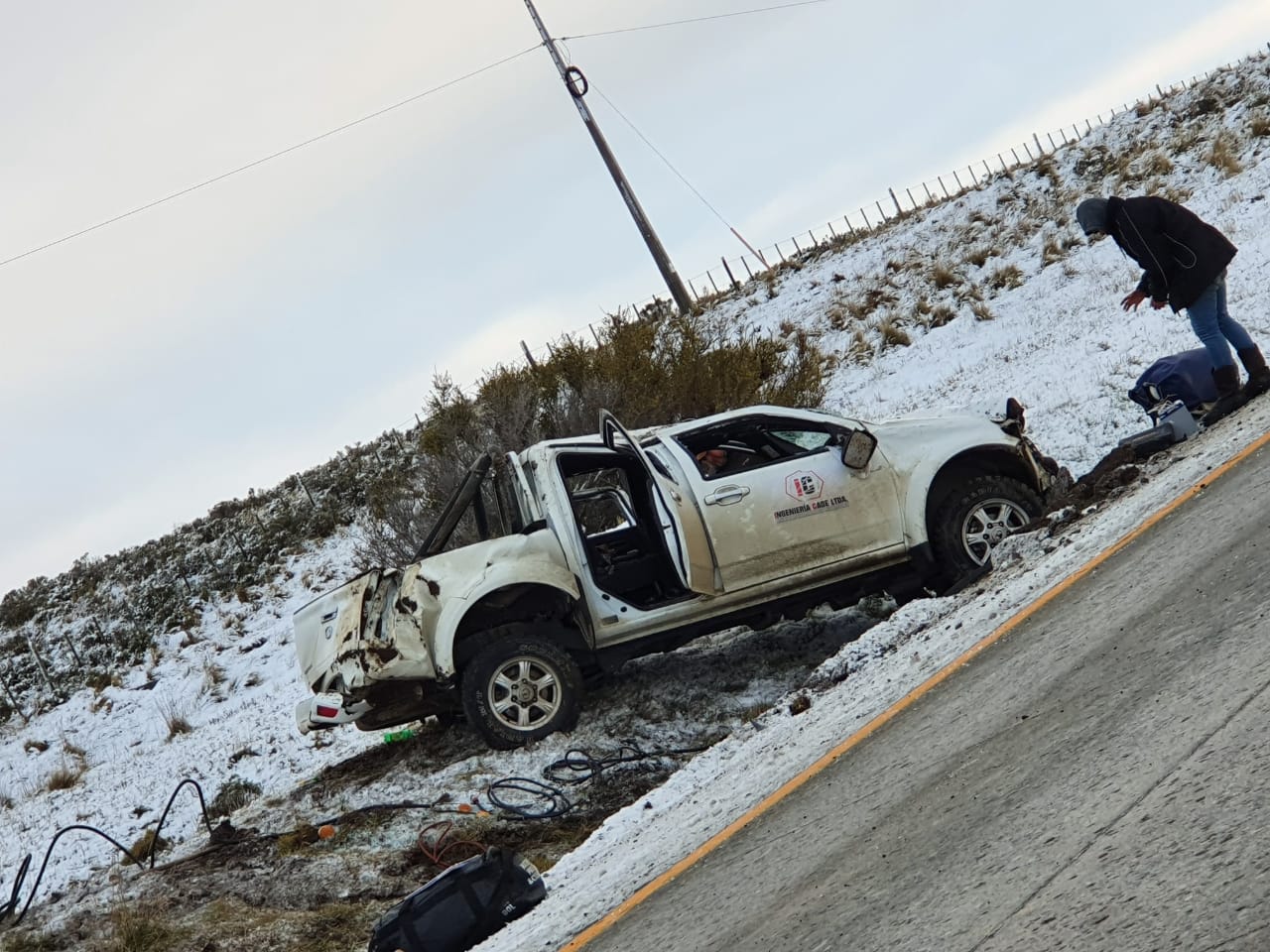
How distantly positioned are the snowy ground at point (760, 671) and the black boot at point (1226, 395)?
13.2 inches

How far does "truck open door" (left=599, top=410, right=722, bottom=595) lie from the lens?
838 cm

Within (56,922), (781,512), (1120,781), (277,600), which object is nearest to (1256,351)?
(781,512)

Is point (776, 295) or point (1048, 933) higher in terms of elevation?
point (776, 295)

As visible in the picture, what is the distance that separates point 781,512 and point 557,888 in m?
3.89

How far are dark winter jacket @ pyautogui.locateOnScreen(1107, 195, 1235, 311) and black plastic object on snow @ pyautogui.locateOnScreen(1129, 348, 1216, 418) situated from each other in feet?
2.57

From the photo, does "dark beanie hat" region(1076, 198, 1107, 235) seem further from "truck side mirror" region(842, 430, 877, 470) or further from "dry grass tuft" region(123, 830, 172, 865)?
"dry grass tuft" region(123, 830, 172, 865)

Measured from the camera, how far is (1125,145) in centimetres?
2894

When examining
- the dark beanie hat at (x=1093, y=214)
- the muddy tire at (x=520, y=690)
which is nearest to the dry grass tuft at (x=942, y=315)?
the dark beanie hat at (x=1093, y=214)

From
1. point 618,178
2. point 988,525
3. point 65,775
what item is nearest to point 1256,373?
point 988,525

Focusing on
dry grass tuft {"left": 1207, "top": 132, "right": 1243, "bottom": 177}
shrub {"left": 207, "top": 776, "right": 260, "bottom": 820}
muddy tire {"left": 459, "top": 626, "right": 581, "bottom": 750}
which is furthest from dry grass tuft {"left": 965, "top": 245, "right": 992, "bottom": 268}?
muddy tire {"left": 459, "top": 626, "right": 581, "bottom": 750}

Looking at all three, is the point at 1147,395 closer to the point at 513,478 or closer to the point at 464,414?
the point at 513,478

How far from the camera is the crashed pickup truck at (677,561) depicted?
843cm

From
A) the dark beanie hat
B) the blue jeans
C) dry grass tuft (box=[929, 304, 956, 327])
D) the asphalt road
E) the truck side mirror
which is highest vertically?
dry grass tuft (box=[929, 304, 956, 327])

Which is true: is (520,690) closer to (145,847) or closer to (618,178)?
(145,847)
